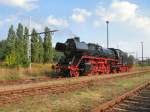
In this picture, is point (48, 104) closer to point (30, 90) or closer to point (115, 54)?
point (30, 90)

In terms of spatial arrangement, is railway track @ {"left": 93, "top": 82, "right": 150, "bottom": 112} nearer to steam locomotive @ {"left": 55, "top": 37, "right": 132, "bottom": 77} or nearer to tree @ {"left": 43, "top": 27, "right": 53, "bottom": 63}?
steam locomotive @ {"left": 55, "top": 37, "right": 132, "bottom": 77}

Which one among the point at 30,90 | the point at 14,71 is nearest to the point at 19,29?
the point at 14,71

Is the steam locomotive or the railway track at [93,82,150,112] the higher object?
the steam locomotive

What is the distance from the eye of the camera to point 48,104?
498 inches

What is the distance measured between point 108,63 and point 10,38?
9107 cm

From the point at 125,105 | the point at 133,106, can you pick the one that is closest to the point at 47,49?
the point at 125,105

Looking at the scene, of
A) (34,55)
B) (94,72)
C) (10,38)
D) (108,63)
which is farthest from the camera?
(10,38)

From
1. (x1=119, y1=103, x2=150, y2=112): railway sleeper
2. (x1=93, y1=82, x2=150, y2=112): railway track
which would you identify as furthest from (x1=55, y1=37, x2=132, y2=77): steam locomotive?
(x1=119, y1=103, x2=150, y2=112): railway sleeper

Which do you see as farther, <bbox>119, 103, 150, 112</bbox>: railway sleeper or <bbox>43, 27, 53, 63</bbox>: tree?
<bbox>43, 27, 53, 63</bbox>: tree

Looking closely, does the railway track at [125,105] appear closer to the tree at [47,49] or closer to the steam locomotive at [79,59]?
the steam locomotive at [79,59]

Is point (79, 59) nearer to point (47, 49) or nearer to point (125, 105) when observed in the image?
point (125, 105)

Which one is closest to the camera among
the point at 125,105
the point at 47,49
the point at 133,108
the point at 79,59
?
the point at 133,108

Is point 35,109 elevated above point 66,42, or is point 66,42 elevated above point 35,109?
point 66,42

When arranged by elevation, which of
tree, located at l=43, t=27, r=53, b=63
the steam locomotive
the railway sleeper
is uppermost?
tree, located at l=43, t=27, r=53, b=63
